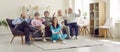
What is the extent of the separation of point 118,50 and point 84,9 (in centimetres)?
553

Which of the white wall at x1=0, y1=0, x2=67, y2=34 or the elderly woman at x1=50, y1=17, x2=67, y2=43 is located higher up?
the white wall at x1=0, y1=0, x2=67, y2=34

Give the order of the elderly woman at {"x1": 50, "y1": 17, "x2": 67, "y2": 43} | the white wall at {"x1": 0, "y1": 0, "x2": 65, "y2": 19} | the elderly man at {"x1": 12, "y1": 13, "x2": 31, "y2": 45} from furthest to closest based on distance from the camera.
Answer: the white wall at {"x1": 0, "y1": 0, "x2": 65, "y2": 19}, the elderly woman at {"x1": 50, "y1": 17, "x2": 67, "y2": 43}, the elderly man at {"x1": 12, "y1": 13, "x2": 31, "y2": 45}

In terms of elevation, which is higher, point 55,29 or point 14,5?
point 14,5

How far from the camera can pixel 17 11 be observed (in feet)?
35.2

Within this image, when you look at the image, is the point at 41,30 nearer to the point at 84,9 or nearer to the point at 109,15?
the point at 109,15

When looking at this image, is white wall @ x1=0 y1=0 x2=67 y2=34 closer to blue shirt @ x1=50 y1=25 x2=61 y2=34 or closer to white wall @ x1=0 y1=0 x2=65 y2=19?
white wall @ x1=0 y1=0 x2=65 y2=19

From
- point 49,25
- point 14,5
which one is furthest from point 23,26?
point 14,5

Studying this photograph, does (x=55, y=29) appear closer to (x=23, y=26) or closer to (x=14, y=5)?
(x=23, y=26)

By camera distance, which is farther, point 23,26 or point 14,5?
point 14,5

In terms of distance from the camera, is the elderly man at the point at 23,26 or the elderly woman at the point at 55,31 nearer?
the elderly man at the point at 23,26

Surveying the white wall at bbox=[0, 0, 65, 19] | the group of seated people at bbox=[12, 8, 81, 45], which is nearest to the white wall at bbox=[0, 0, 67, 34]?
the white wall at bbox=[0, 0, 65, 19]

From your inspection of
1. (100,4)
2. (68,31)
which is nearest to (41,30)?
(68,31)

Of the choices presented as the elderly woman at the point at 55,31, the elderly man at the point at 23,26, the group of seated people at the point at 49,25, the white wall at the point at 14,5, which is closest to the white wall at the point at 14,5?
the white wall at the point at 14,5

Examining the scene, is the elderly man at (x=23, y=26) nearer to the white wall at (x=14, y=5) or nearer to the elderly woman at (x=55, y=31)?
the elderly woman at (x=55, y=31)
